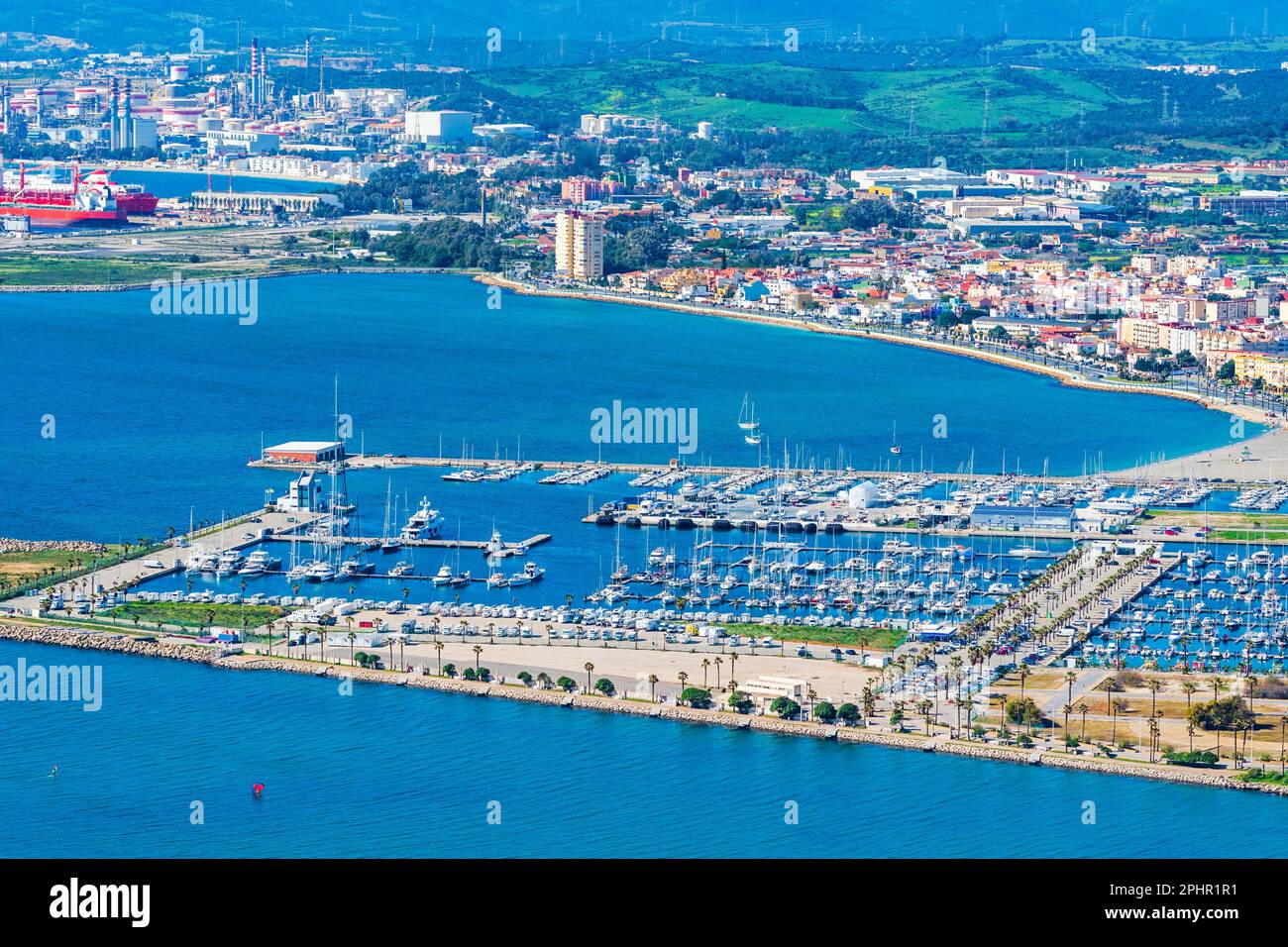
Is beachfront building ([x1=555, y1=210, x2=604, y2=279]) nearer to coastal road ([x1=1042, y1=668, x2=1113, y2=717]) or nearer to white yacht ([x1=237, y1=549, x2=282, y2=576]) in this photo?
white yacht ([x1=237, y1=549, x2=282, y2=576])

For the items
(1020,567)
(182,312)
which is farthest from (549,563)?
(182,312)

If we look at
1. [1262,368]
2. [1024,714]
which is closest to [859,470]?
[1262,368]

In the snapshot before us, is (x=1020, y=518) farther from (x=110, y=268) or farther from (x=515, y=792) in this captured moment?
(x=110, y=268)
